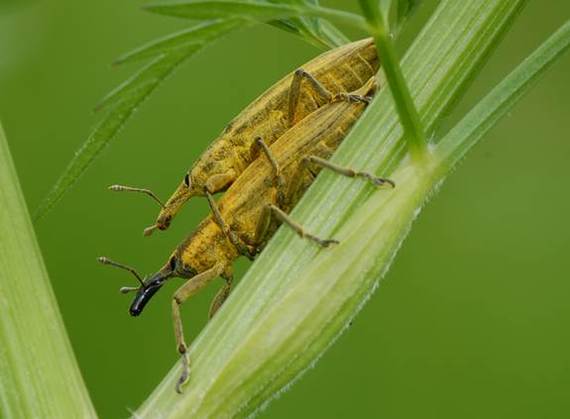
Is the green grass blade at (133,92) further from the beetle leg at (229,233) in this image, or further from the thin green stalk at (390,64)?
the beetle leg at (229,233)

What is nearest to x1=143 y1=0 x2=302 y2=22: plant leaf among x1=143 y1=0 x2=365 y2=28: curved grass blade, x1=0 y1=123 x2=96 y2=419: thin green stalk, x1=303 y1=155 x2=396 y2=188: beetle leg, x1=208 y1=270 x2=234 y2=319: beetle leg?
x1=143 y1=0 x2=365 y2=28: curved grass blade

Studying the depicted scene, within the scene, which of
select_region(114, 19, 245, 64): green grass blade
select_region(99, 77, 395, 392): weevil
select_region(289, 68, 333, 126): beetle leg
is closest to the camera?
select_region(114, 19, 245, 64): green grass blade

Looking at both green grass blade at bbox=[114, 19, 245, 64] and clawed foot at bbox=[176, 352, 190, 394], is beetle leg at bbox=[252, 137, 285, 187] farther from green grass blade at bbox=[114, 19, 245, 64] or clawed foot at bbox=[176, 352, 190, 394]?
green grass blade at bbox=[114, 19, 245, 64]

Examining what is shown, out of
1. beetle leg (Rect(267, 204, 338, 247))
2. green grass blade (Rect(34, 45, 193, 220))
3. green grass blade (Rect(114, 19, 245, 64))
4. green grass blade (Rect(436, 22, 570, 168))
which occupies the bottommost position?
beetle leg (Rect(267, 204, 338, 247))

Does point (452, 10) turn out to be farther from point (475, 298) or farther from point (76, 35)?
point (76, 35)

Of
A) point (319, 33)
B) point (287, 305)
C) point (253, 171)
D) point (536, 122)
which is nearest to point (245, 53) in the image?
point (536, 122)

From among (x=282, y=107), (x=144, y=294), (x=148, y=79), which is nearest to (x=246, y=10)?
(x=148, y=79)
